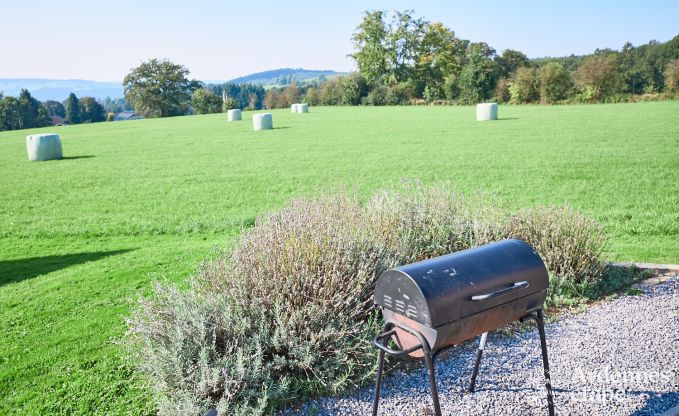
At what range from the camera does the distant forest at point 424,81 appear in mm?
51406

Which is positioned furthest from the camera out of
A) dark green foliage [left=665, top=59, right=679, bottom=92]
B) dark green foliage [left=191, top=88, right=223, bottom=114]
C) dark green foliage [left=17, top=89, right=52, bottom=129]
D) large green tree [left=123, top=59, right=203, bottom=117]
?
large green tree [left=123, top=59, right=203, bottom=117]

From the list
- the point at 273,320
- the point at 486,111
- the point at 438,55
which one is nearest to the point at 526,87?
the point at 438,55

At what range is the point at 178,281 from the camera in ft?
19.1

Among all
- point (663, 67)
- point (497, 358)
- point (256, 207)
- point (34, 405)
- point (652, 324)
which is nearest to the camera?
point (34, 405)

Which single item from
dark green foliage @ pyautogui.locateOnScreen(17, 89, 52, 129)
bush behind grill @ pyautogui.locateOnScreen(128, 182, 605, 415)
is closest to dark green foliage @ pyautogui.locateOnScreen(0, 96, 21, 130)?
dark green foliage @ pyautogui.locateOnScreen(17, 89, 52, 129)

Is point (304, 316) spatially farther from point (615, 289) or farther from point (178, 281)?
point (615, 289)

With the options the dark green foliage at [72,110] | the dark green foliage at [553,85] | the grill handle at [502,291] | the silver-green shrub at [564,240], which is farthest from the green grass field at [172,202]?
the dark green foliage at [72,110]

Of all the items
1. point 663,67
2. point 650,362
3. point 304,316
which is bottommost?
point 650,362

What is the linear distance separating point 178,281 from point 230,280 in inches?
84.2

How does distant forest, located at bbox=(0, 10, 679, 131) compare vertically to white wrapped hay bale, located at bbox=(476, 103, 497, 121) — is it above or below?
above

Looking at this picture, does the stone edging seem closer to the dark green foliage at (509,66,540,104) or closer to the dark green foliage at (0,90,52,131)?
the dark green foliage at (509,66,540,104)

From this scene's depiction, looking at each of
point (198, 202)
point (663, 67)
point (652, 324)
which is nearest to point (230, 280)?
point (652, 324)

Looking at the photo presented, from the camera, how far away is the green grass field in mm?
4199

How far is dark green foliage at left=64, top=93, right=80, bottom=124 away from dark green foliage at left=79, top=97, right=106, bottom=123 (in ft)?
2.47
